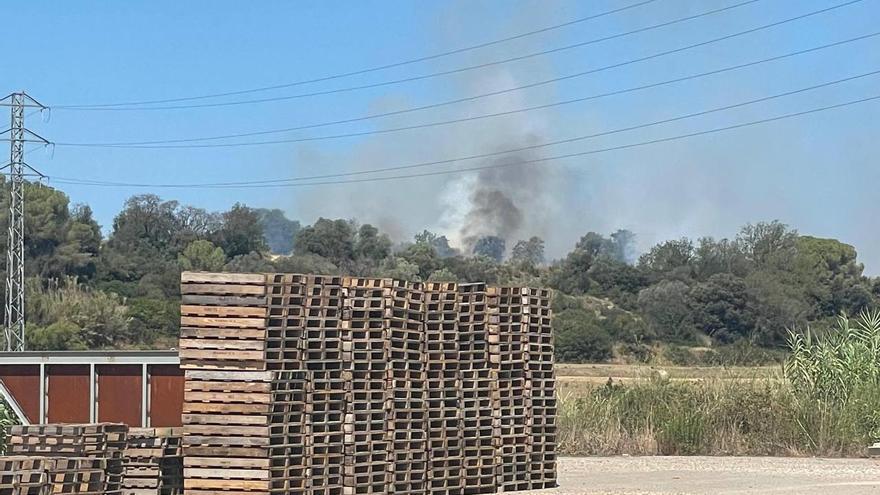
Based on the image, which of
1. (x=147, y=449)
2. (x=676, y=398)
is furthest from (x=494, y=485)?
(x=676, y=398)

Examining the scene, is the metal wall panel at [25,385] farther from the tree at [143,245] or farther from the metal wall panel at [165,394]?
the tree at [143,245]

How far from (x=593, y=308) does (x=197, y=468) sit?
61.8 m

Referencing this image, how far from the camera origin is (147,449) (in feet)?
55.9

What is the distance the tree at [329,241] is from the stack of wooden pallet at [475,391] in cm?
6821

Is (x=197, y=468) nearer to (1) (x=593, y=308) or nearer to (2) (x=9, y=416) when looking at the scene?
(2) (x=9, y=416)

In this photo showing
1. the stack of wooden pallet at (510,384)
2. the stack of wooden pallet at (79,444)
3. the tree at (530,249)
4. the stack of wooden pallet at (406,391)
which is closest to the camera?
the stack of wooden pallet at (79,444)

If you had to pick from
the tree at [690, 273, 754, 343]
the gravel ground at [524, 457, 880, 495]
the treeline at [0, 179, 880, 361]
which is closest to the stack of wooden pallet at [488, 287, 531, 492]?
the gravel ground at [524, 457, 880, 495]

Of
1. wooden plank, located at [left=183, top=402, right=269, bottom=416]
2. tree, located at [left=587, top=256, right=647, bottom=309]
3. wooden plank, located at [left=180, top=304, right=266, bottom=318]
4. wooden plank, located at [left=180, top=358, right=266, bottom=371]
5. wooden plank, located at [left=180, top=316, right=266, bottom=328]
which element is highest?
tree, located at [left=587, top=256, right=647, bottom=309]

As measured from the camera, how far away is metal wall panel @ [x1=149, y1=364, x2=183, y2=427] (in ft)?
70.4

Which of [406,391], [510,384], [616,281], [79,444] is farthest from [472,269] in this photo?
[79,444]

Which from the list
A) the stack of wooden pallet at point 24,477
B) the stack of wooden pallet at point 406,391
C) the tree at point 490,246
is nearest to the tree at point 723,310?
the stack of wooden pallet at point 406,391

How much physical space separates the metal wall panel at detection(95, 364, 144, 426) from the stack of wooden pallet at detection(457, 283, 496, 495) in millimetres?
6272

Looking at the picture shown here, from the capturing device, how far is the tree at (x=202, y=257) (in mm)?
79725

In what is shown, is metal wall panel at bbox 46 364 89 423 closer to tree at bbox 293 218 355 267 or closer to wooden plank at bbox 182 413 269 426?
wooden plank at bbox 182 413 269 426
